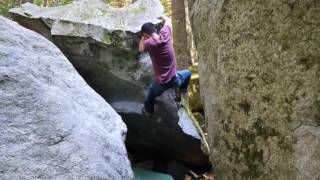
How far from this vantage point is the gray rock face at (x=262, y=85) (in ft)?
12.2

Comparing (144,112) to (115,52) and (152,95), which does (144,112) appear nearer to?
(152,95)

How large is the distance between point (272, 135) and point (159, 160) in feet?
17.5

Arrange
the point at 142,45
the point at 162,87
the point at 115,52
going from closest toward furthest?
1. the point at 142,45
2. the point at 162,87
3. the point at 115,52

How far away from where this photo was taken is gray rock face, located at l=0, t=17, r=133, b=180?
3.67 m

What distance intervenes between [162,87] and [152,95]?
25 cm

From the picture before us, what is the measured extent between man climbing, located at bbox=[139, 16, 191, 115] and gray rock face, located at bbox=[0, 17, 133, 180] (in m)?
2.09

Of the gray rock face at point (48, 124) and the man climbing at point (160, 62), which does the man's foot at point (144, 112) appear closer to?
the man climbing at point (160, 62)

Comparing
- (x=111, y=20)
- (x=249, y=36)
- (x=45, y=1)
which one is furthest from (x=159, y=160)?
(x=45, y=1)

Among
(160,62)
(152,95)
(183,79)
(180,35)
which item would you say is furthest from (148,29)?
(180,35)

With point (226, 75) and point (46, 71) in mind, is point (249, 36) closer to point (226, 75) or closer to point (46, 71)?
point (226, 75)

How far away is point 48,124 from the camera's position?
4.00m

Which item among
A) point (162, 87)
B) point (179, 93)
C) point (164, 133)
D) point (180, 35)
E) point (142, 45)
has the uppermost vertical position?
point (142, 45)

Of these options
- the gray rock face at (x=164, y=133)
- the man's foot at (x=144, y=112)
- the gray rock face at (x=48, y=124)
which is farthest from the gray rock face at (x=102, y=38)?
the gray rock face at (x=48, y=124)

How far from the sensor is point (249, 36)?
413 centimetres
